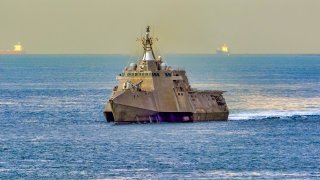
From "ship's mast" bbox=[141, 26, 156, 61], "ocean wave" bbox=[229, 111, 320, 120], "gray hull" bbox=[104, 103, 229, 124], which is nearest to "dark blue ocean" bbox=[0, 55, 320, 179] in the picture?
"ocean wave" bbox=[229, 111, 320, 120]

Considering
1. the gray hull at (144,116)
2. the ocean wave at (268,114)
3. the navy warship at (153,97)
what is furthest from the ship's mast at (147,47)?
the ocean wave at (268,114)

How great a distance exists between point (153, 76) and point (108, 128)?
7726 millimetres

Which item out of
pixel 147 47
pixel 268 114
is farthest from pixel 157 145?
pixel 268 114

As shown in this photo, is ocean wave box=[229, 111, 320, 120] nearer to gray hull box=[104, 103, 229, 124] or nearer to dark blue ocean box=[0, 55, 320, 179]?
dark blue ocean box=[0, 55, 320, 179]

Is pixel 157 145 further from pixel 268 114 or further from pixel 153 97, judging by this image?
pixel 268 114

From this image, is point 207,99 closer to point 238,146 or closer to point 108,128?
point 108,128

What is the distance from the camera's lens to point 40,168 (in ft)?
274

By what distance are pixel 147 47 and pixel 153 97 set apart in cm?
616

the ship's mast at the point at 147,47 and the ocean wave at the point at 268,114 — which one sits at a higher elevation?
the ship's mast at the point at 147,47

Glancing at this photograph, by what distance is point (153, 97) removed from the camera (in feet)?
369

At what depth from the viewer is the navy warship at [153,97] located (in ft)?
365

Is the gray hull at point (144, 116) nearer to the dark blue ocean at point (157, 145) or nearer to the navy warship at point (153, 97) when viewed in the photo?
the navy warship at point (153, 97)

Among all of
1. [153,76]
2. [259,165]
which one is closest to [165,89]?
[153,76]

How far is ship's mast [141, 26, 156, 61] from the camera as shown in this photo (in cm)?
11500
